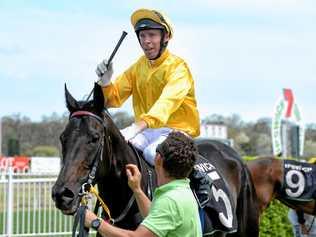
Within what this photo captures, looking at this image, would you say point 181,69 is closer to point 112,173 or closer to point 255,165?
point 112,173

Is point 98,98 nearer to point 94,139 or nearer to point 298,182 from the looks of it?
point 94,139

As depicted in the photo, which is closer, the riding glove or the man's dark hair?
the man's dark hair

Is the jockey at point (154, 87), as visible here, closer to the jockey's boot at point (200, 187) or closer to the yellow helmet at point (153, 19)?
the yellow helmet at point (153, 19)

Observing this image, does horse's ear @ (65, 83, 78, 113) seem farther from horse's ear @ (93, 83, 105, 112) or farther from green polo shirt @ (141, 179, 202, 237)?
green polo shirt @ (141, 179, 202, 237)

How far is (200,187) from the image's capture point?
6141 mm

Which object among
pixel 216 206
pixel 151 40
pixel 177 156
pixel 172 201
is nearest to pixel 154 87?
pixel 151 40

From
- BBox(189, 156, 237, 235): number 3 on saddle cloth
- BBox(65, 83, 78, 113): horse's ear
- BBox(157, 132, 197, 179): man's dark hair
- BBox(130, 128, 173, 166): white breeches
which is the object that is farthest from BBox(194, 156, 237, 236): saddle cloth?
BBox(157, 132, 197, 179): man's dark hair

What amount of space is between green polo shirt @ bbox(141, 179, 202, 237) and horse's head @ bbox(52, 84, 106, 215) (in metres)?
1.26

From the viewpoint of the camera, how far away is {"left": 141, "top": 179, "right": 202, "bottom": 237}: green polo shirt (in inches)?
146

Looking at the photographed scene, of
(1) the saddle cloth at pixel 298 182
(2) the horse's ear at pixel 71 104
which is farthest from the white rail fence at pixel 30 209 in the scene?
(2) the horse's ear at pixel 71 104

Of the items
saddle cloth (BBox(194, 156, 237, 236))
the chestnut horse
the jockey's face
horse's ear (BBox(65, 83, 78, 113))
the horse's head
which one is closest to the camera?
the horse's head

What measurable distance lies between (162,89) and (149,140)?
0.45m

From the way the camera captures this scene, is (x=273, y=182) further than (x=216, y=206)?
Yes

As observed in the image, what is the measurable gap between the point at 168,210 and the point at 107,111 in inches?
78.6
